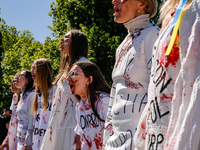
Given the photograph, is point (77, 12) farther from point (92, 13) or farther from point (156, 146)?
point (156, 146)

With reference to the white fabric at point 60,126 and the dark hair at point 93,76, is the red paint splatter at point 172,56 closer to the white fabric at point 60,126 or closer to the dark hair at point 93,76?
the dark hair at point 93,76

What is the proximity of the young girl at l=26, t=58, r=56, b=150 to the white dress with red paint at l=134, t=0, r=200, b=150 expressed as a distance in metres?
4.09

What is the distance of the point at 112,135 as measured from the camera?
9.76 ft

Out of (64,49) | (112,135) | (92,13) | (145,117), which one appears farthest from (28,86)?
(92,13)

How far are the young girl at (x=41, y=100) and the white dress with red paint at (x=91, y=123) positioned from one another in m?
1.43

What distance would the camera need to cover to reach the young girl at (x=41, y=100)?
19.8ft

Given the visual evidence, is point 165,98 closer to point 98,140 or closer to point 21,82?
point 98,140

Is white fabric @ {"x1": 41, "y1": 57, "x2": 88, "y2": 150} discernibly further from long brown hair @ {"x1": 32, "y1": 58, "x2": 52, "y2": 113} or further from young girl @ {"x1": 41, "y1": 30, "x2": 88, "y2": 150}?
long brown hair @ {"x1": 32, "y1": 58, "x2": 52, "y2": 113}

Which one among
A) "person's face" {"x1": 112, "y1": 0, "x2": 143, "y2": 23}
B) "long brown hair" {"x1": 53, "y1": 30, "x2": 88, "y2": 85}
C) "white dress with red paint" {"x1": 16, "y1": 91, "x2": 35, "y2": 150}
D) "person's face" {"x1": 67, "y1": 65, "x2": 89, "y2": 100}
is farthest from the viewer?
"white dress with red paint" {"x1": 16, "y1": 91, "x2": 35, "y2": 150}

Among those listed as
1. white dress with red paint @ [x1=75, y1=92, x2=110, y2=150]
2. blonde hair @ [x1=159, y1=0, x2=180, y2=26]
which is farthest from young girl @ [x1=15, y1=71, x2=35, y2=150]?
blonde hair @ [x1=159, y1=0, x2=180, y2=26]

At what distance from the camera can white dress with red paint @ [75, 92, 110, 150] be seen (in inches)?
173

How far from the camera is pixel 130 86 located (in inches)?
112

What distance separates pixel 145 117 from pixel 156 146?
258 mm

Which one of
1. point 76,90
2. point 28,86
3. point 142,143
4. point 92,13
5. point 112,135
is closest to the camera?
point 142,143
